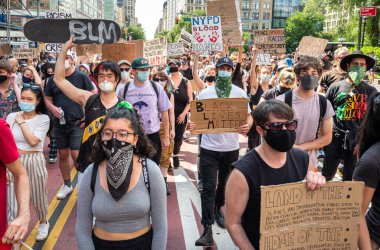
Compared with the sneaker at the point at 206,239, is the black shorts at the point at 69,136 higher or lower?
higher

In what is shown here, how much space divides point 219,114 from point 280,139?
2.08 meters

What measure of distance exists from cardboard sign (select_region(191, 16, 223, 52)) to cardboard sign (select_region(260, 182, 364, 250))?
5452mm

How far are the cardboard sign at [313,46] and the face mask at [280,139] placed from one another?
6.55 m

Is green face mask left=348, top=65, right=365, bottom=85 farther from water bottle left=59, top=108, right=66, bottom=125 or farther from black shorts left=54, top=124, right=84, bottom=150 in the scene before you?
water bottle left=59, top=108, right=66, bottom=125

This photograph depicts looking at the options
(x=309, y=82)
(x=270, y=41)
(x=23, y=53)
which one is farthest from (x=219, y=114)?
(x=23, y=53)

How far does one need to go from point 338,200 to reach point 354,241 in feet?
0.94

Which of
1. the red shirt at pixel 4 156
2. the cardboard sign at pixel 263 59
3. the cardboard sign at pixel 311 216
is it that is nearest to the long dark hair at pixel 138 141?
the red shirt at pixel 4 156

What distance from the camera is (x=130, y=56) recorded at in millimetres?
6574

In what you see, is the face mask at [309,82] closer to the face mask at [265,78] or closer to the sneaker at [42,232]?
the sneaker at [42,232]

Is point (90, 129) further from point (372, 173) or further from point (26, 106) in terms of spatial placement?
point (372, 173)

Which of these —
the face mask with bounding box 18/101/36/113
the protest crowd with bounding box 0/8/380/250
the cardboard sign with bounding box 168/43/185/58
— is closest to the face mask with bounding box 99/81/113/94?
the protest crowd with bounding box 0/8/380/250

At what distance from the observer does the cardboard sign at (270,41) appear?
9.02 m

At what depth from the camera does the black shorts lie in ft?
18.2

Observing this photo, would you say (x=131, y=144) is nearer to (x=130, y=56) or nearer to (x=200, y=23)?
(x=130, y=56)
